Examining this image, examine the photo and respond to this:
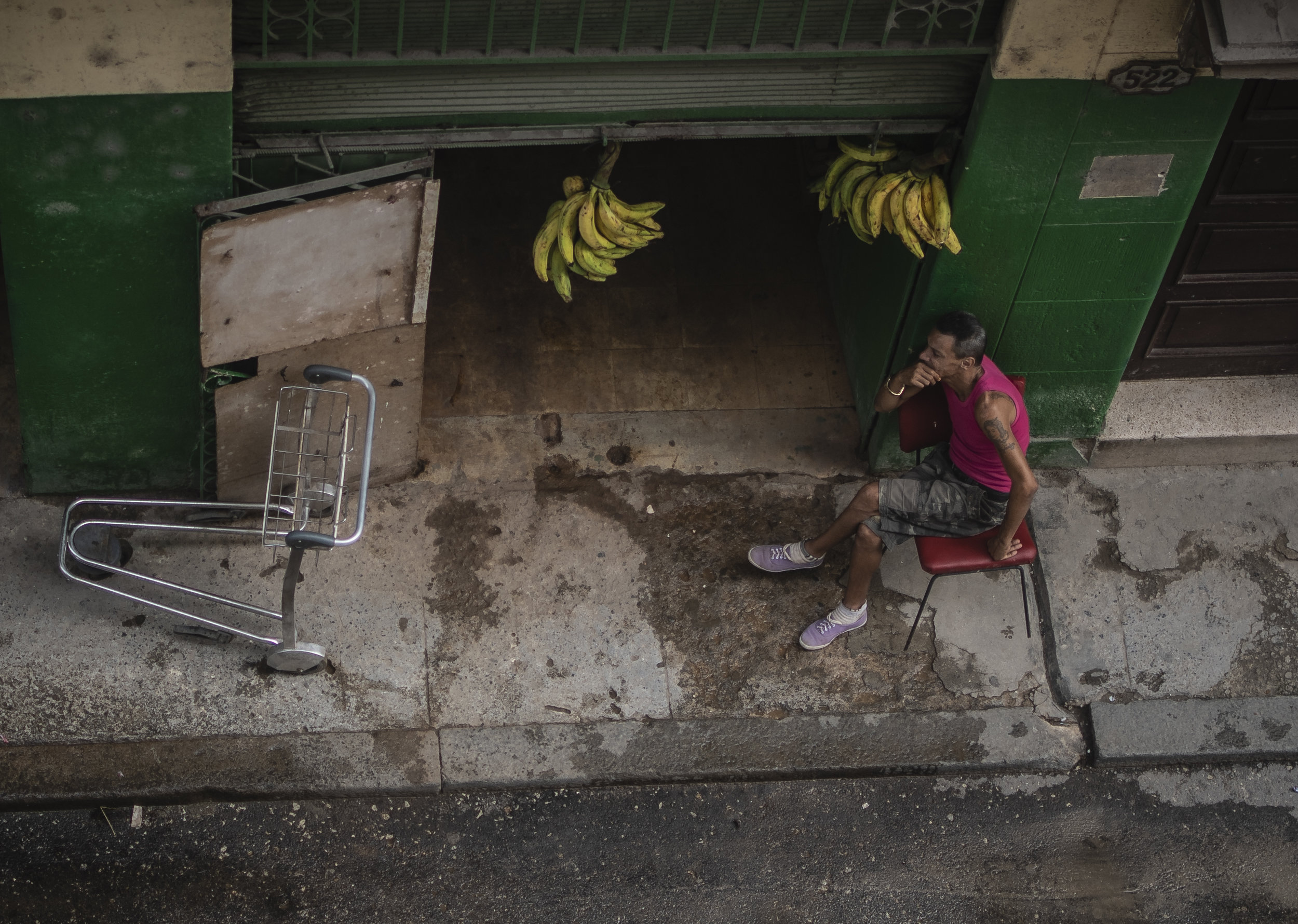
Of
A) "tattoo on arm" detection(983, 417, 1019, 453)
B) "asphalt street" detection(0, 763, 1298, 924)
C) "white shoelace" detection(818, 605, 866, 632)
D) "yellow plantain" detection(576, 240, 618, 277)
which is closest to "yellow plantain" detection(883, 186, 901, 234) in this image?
"tattoo on arm" detection(983, 417, 1019, 453)

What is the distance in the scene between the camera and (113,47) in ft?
13.4

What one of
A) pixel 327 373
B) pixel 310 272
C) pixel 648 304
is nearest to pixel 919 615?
pixel 648 304

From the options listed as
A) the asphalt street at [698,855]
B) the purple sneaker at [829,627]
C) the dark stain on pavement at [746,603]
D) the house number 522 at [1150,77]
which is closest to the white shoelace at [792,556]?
the dark stain on pavement at [746,603]

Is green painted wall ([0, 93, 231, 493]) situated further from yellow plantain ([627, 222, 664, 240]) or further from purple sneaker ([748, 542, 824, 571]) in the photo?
purple sneaker ([748, 542, 824, 571])

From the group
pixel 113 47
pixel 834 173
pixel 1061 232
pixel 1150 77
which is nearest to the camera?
pixel 113 47

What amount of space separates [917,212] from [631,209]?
1.12 meters

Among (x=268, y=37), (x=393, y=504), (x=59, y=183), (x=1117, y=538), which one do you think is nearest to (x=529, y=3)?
(x=268, y=37)

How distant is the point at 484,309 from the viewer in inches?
257

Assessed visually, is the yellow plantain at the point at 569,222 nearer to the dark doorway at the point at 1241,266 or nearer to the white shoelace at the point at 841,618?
the white shoelace at the point at 841,618

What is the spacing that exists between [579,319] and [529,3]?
8.20ft

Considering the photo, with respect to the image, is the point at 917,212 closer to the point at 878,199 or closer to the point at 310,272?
the point at 878,199

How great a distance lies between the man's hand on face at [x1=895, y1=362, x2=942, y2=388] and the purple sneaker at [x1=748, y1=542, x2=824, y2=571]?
930 mm

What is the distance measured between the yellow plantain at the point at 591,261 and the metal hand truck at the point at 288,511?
980 millimetres

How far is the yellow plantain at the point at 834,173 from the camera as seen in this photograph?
16.6 ft
